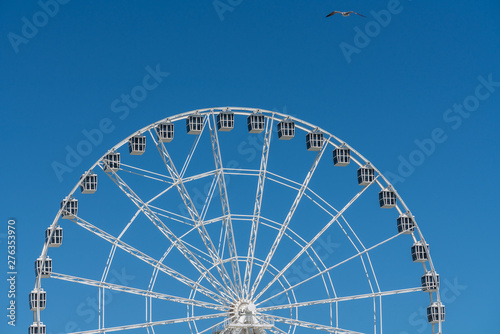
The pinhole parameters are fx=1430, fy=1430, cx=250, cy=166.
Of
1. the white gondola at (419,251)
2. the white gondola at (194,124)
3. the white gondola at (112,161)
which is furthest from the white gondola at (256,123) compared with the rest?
the white gondola at (419,251)

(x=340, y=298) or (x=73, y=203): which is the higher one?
(x=73, y=203)

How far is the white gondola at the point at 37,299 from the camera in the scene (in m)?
77.2

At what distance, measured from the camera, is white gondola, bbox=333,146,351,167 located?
276 ft

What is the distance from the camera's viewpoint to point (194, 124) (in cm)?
8156

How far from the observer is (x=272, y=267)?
266 ft

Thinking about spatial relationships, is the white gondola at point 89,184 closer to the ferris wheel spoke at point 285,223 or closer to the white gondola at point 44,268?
the white gondola at point 44,268

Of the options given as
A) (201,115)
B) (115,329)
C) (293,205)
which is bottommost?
(115,329)

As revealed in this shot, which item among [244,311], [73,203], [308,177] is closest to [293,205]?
[308,177]

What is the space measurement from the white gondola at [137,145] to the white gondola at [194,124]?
9.31 ft

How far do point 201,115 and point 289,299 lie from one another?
38.1 feet

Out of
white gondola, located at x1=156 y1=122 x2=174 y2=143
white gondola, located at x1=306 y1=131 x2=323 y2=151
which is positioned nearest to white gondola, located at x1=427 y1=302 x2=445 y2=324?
white gondola, located at x1=306 y1=131 x2=323 y2=151

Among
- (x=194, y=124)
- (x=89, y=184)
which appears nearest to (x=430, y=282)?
(x=194, y=124)

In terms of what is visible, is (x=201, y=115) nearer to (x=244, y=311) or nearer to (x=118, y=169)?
(x=118, y=169)

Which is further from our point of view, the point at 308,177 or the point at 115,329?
the point at 308,177
